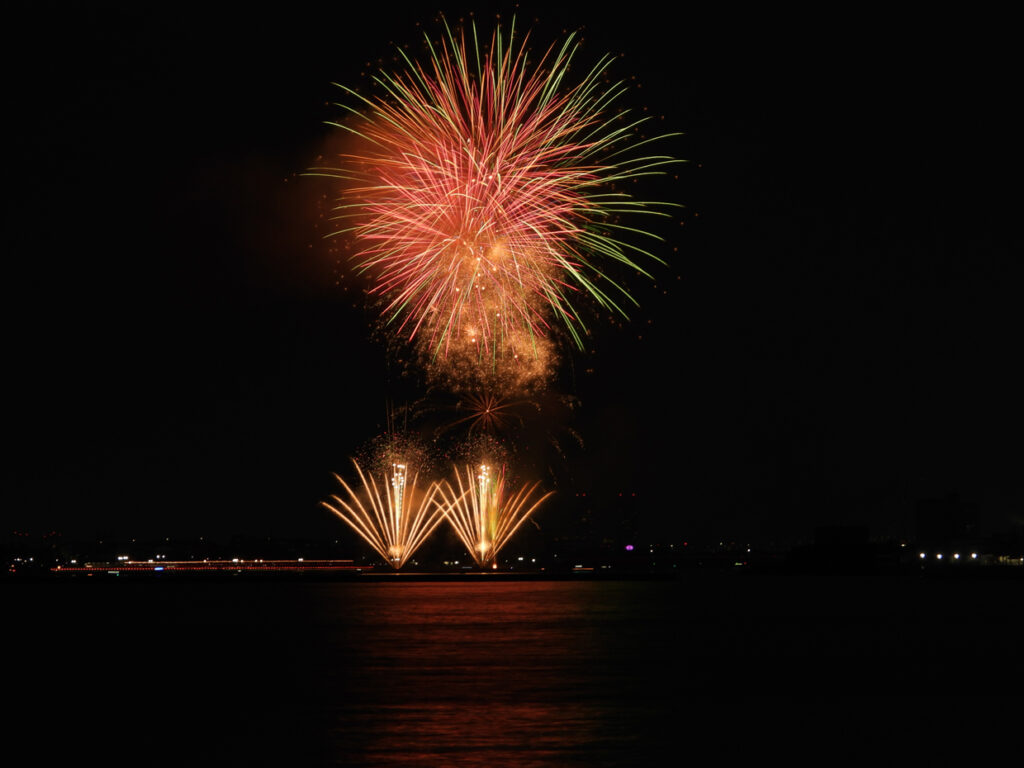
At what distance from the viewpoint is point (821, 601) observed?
85.2 meters

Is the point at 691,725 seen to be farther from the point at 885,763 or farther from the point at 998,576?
the point at 998,576

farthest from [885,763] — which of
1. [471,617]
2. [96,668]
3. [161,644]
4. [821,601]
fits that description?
[821,601]

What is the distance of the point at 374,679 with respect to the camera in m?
28.3

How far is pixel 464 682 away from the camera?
2742 cm

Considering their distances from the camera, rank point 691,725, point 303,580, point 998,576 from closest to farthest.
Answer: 1. point 691,725
2. point 303,580
3. point 998,576

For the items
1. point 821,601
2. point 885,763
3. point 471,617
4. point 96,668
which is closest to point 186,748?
point 885,763

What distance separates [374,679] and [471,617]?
27.8 m

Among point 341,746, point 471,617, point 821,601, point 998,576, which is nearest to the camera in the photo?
point 341,746

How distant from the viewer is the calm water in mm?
19125

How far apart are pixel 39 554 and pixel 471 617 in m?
153

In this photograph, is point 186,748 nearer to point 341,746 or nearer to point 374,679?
point 341,746

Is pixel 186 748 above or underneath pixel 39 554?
underneath

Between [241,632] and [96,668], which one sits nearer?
[96,668]

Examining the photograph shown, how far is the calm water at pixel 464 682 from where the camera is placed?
1912 cm
